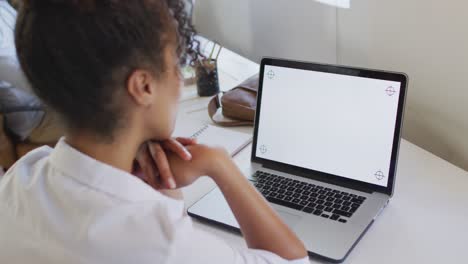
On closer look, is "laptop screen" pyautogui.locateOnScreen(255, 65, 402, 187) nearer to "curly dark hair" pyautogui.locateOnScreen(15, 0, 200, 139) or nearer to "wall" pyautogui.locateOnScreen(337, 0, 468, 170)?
"wall" pyautogui.locateOnScreen(337, 0, 468, 170)

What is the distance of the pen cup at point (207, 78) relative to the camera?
1.56 metres

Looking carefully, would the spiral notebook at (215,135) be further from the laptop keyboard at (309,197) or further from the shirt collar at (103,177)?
the shirt collar at (103,177)

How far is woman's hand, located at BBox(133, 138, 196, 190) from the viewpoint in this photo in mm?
852

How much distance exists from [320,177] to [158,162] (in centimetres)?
37

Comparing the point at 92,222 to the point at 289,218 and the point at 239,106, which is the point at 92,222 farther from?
the point at 239,106

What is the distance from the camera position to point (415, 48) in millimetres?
1146

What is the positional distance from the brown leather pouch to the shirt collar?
2.40 feet

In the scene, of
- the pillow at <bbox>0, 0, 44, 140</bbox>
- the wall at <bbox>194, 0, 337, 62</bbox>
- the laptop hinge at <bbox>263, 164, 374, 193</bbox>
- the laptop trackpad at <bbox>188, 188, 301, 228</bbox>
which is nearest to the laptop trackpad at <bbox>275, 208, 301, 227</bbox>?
the laptop trackpad at <bbox>188, 188, 301, 228</bbox>

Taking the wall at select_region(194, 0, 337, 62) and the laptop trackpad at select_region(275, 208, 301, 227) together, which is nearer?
the laptop trackpad at select_region(275, 208, 301, 227)

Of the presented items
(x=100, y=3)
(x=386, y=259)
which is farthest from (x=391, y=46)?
(x=100, y=3)

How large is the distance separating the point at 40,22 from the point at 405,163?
80 cm

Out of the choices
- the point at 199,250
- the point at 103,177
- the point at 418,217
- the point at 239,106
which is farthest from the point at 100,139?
the point at 239,106

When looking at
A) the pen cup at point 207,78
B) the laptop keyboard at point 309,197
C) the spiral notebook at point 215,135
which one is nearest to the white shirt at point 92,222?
the laptop keyboard at point 309,197

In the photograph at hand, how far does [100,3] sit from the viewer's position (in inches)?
22.5
